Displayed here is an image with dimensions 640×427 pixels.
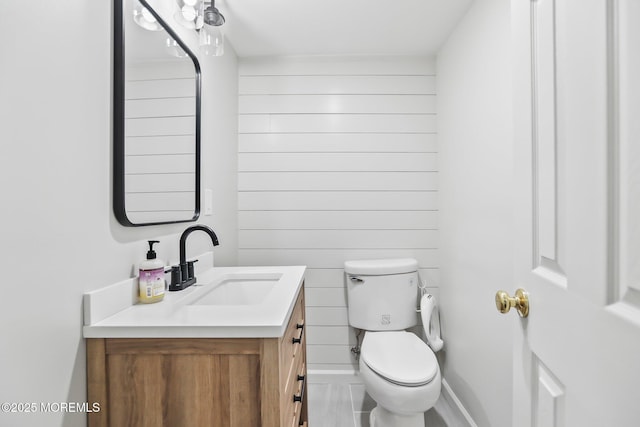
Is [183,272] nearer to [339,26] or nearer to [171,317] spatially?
[171,317]

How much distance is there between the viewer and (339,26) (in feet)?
6.12

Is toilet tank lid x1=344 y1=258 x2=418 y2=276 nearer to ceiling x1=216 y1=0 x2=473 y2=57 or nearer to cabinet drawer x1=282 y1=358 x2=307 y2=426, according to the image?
cabinet drawer x1=282 y1=358 x2=307 y2=426

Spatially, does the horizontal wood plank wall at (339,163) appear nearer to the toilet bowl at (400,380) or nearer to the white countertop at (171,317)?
the toilet bowl at (400,380)

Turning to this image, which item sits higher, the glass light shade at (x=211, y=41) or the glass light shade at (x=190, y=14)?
the glass light shade at (x=190, y=14)

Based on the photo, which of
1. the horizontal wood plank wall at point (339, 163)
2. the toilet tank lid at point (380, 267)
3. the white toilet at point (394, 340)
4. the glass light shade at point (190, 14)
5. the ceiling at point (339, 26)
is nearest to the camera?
the glass light shade at point (190, 14)

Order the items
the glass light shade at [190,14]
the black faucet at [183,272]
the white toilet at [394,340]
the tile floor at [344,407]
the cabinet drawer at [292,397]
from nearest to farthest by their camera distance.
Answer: the cabinet drawer at [292,397] → the black faucet at [183,272] → the glass light shade at [190,14] → the white toilet at [394,340] → the tile floor at [344,407]

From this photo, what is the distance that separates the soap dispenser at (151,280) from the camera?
39.6 inches

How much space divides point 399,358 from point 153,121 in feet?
5.05

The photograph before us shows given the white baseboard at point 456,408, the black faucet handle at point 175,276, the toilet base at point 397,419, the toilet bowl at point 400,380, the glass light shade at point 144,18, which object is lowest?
the white baseboard at point 456,408

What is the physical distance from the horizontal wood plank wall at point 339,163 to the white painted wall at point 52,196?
128cm

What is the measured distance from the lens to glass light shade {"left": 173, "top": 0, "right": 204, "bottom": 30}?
52.2 inches

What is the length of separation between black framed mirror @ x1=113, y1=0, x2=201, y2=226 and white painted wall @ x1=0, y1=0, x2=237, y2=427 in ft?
0.12

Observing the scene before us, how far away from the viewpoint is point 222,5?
1.67m

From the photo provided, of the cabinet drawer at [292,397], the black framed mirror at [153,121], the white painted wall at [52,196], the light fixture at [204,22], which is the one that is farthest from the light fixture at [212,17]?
the cabinet drawer at [292,397]
